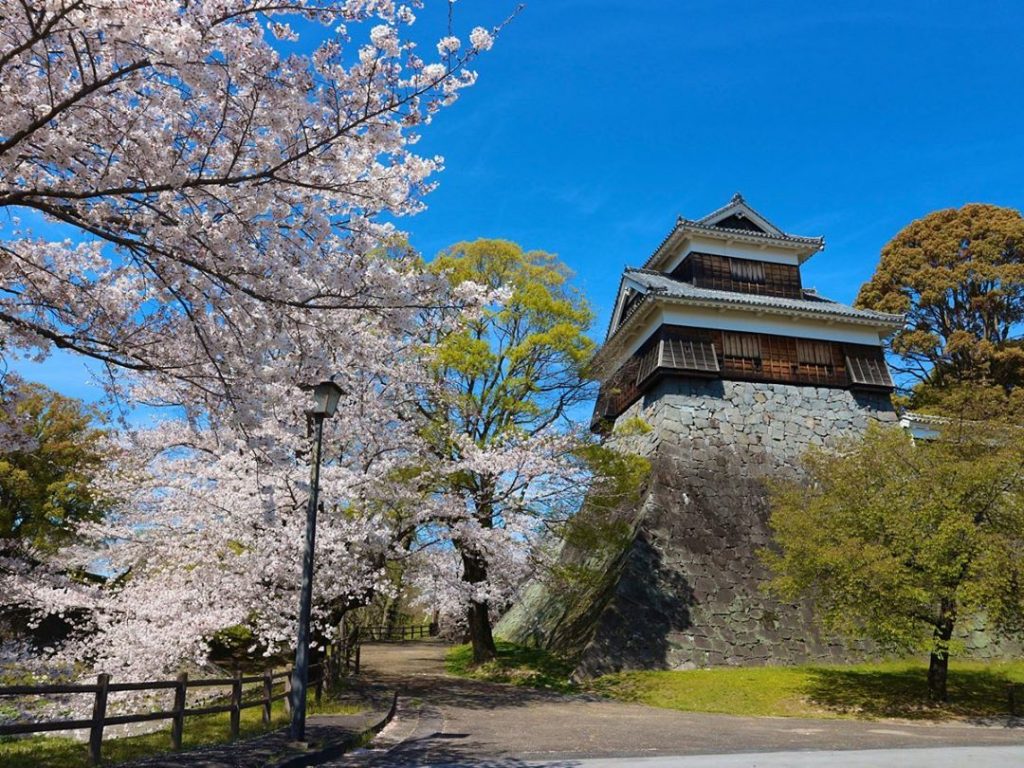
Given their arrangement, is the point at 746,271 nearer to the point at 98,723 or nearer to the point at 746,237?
the point at 746,237

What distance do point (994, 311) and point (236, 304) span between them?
33708mm

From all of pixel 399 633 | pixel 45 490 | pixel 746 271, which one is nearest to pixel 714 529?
pixel 746 271

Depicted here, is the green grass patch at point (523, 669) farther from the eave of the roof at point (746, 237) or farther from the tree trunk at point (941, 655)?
the eave of the roof at point (746, 237)

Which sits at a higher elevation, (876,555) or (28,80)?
(28,80)

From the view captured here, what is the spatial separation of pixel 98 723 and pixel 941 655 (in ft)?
53.6

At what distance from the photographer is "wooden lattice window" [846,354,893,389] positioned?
79.4 ft

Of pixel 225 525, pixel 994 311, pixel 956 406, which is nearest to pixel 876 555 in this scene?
pixel 956 406

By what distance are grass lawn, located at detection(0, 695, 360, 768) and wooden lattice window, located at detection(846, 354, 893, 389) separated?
2034cm

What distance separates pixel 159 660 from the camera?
38.0 feet

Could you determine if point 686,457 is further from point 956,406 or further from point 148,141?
point 148,141

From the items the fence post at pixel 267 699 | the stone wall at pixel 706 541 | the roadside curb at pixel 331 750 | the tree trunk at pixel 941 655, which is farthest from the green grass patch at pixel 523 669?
the tree trunk at pixel 941 655

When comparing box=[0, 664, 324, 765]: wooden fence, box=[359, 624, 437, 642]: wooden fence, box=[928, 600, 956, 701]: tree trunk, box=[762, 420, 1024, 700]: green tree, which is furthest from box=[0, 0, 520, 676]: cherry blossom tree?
box=[359, 624, 437, 642]: wooden fence

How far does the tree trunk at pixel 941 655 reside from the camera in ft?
47.5

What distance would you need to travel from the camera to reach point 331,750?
865 cm
